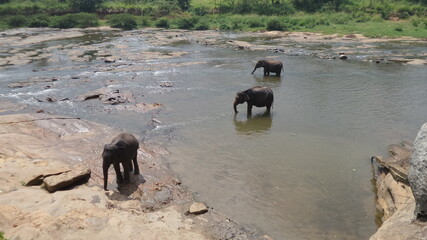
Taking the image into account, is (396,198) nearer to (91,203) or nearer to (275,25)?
(91,203)

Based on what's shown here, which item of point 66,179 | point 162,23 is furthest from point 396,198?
point 162,23

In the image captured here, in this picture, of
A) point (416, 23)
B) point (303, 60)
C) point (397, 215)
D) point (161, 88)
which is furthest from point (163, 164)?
point (416, 23)

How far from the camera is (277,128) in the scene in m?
14.9

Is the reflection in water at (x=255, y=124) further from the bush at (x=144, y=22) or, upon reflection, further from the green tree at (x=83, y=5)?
the green tree at (x=83, y=5)

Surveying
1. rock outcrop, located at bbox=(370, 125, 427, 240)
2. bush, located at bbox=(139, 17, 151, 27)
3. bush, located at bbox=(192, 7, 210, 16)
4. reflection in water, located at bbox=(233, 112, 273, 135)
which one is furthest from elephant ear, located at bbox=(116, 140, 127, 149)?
bush, located at bbox=(192, 7, 210, 16)

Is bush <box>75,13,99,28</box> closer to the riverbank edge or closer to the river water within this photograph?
the river water

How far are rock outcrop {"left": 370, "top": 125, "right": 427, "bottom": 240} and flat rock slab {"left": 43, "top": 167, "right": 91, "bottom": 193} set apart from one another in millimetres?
Answer: 6755

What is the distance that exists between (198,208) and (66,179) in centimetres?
325

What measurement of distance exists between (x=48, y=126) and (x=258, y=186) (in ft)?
26.5

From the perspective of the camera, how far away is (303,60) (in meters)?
31.4

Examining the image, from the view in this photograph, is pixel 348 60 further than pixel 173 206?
Yes

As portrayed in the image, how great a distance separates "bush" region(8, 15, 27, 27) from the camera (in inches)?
2562

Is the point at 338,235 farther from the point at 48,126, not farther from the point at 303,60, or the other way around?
the point at 303,60

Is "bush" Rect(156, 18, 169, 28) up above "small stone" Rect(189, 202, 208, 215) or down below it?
below
